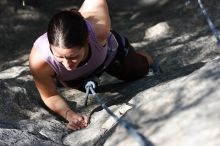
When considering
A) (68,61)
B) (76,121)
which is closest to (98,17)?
(68,61)

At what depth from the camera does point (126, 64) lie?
288 centimetres

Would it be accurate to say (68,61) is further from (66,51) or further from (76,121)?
(76,121)

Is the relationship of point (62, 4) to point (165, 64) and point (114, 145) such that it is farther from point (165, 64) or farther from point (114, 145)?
point (114, 145)

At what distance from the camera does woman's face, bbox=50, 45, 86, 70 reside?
213 centimetres

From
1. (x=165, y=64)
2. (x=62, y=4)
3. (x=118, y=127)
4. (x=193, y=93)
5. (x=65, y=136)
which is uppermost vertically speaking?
(x=193, y=93)

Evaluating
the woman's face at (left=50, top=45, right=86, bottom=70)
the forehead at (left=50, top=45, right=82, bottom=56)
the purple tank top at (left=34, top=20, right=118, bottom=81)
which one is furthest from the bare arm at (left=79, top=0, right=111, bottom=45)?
the forehead at (left=50, top=45, right=82, bottom=56)

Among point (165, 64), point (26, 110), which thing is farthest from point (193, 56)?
point (26, 110)

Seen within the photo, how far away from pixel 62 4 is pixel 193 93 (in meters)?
3.53

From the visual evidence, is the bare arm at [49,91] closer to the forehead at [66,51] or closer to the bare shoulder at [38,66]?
the bare shoulder at [38,66]

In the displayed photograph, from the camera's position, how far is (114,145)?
1.70 m

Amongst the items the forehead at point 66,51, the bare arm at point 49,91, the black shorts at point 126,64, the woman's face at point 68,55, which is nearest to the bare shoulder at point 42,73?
the bare arm at point 49,91

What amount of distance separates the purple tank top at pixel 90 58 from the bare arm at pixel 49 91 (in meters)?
0.03

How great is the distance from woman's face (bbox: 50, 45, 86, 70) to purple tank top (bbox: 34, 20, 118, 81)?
86mm

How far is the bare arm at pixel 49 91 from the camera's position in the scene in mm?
2322
